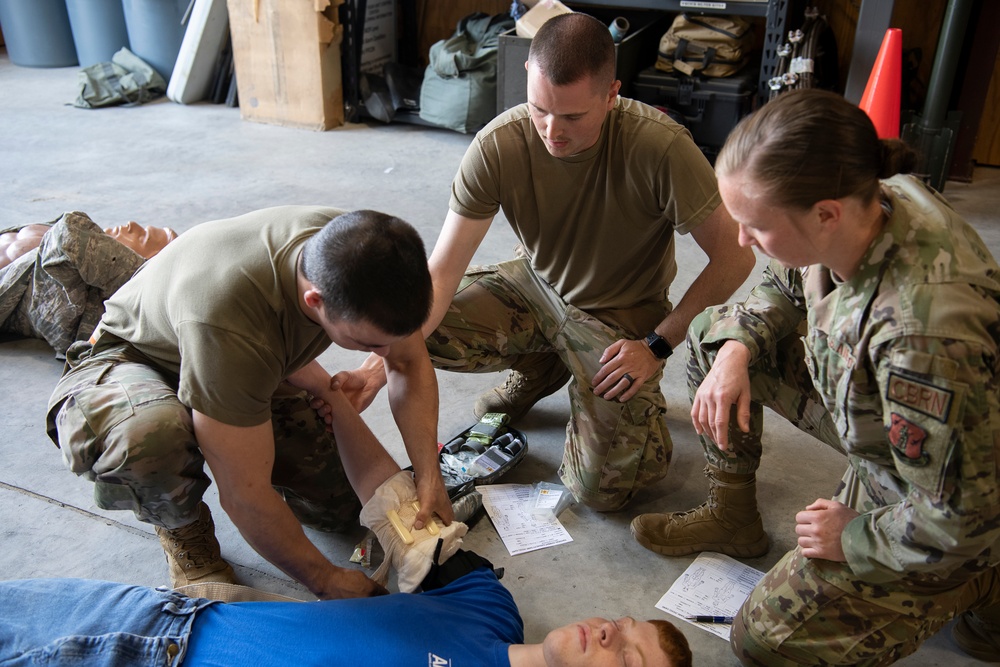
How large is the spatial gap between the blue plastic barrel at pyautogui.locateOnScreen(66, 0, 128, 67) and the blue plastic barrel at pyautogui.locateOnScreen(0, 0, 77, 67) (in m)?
0.22

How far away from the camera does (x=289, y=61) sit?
17.4ft

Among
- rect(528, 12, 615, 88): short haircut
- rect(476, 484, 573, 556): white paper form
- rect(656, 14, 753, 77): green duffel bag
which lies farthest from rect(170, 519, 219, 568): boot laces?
rect(656, 14, 753, 77): green duffel bag

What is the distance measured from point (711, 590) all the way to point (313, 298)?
1194mm

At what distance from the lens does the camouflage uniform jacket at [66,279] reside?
2.80 m

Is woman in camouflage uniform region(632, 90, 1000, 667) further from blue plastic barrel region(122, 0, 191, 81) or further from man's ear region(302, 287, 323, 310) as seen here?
blue plastic barrel region(122, 0, 191, 81)

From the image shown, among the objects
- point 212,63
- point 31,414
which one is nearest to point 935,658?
point 31,414

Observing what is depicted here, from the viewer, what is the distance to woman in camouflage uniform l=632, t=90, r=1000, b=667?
4.42 feet

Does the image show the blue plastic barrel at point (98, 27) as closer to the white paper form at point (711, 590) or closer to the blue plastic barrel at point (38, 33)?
the blue plastic barrel at point (38, 33)

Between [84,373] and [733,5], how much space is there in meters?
3.67

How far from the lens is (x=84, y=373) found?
191 cm

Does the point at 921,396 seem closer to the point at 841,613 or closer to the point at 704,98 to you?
the point at 841,613

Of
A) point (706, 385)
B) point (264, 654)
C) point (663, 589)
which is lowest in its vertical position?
point (663, 589)

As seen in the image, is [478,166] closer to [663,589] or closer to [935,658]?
[663,589]

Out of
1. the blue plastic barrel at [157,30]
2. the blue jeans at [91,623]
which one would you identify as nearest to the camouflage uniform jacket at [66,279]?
the blue jeans at [91,623]
